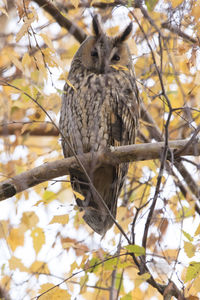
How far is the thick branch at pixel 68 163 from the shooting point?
244cm

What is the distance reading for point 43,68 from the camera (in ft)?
7.36

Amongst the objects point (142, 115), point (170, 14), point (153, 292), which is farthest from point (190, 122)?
point (142, 115)

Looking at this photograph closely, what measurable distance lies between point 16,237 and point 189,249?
173cm

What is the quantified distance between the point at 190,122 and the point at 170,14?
0.58 metres

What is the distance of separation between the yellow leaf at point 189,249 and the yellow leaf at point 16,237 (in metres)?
1.61

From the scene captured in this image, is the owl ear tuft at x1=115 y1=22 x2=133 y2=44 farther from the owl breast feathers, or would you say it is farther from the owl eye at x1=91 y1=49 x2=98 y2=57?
the owl eye at x1=91 y1=49 x2=98 y2=57

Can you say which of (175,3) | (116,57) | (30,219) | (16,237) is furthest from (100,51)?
(16,237)

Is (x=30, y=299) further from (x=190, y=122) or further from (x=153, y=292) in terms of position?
(x=190, y=122)

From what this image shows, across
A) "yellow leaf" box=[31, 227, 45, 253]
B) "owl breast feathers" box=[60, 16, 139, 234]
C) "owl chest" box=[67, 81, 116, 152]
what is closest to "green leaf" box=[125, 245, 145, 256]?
"yellow leaf" box=[31, 227, 45, 253]

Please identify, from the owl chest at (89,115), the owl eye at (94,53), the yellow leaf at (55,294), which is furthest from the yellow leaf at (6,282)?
the owl eye at (94,53)

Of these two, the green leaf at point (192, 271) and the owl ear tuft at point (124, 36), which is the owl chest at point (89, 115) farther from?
the green leaf at point (192, 271)

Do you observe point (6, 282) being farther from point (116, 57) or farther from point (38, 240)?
point (116, 57)

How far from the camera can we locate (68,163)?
2.61m

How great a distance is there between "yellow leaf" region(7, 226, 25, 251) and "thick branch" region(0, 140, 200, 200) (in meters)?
1.00
